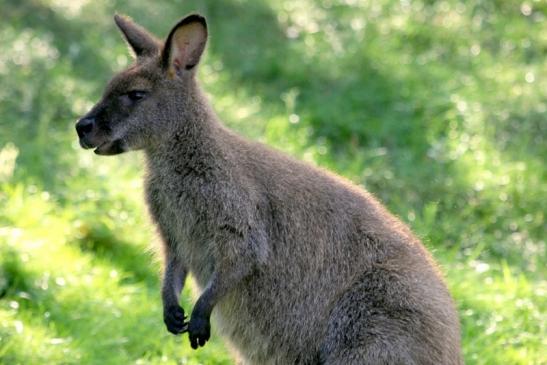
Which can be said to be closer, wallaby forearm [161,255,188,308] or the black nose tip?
the black nose tip

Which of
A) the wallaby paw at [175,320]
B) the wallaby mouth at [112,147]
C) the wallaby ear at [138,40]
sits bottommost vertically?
the wallaby paw at [175,320]

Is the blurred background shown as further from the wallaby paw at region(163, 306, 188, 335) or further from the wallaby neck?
the wallaby paw at region(163, 306, 188, 335)

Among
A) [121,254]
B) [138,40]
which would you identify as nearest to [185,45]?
[138,40]

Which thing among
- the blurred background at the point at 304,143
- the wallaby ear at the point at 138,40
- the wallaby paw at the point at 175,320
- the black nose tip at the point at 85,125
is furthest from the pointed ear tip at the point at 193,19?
the wallaby paw at the point at 175,320

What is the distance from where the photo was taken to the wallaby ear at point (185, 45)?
5.11 m

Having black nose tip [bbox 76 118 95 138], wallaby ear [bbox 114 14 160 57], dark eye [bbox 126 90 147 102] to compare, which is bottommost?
black nose tip [bbox 76 118 95 138]

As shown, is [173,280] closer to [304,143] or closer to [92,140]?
A: [92,140]

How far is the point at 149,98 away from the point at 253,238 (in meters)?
0.82

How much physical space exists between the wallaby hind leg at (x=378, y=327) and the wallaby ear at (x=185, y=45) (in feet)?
4.30

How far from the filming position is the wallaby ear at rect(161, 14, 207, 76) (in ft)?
16.8

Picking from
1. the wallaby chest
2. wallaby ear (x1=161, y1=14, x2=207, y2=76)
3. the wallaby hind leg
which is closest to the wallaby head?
wallaby ear (x1=161, y1=14, x2=207, y2=76)

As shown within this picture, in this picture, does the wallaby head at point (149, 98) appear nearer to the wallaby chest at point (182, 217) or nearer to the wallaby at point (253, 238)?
the wallaby at point (253, 238)

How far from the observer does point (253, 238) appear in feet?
16.6

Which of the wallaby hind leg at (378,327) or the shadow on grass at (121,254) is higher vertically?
the wallaby hind leg at (378,327)
